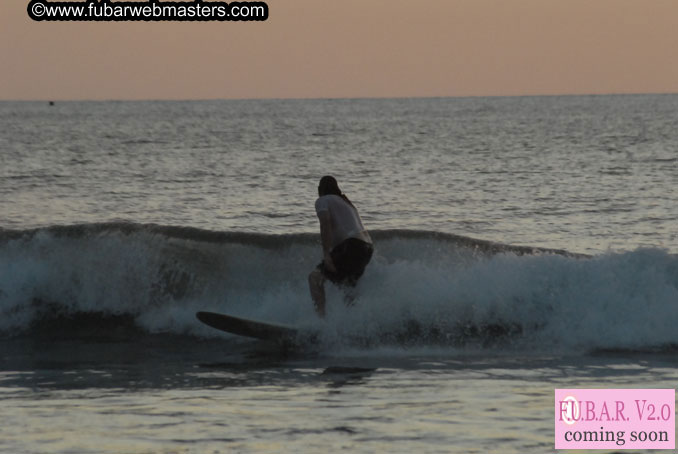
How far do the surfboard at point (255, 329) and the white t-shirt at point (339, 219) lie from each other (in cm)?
117

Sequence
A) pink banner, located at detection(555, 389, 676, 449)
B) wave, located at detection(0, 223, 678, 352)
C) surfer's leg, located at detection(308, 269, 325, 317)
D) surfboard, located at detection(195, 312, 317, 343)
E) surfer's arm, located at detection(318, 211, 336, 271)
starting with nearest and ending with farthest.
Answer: pink banner, located at detection(555, 389, 676, 449), surfer's arm, located at detection(318, 211, 336, 271), surfer's leg, located at detection(308, 269, 325, 317), surfboard, located at detection(195, 312, 317, 343), wave, located at detection(0, 223, 678, 352)

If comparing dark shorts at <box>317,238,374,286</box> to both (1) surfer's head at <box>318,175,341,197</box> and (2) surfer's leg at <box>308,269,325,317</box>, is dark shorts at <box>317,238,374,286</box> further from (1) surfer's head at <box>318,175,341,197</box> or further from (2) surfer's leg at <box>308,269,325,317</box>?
(1) surfer's head at <box>318,175,341,197</box>

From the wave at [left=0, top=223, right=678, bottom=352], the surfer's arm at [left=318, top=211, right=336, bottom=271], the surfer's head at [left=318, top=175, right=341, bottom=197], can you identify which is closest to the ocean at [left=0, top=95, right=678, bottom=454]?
the wave at [left=0, top=223, right=678, bottom=352]

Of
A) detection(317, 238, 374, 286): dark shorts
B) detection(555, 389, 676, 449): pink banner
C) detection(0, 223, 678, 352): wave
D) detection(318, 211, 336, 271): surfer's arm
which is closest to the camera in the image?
detection(555, 389, 676, 449): pink banner

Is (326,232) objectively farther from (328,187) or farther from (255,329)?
(255,329)

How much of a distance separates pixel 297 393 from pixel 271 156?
1557 inches

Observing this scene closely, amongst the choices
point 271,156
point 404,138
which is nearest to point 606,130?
point 404,138

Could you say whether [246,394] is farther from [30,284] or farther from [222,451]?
[30,284]

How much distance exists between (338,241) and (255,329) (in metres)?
1.51

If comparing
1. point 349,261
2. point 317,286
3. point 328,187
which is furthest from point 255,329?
point 328,187

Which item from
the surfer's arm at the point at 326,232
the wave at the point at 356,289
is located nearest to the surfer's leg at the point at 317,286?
the surfer's arm at the point at 326,232

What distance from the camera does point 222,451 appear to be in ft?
26.5

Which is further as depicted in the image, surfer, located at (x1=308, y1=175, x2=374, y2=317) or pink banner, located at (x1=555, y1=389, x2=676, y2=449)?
surfer, located at (x1=308, y1=175, x2=374, y2=317)

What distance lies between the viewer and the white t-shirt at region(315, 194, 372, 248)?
457 inches
